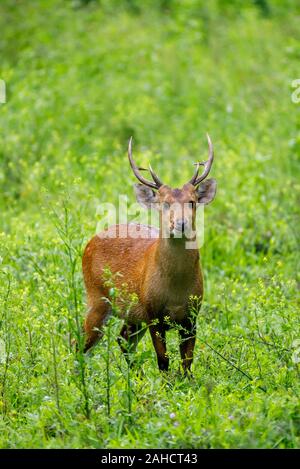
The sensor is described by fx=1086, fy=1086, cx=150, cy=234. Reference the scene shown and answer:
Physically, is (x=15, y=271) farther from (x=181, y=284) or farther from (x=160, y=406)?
(x=160, y=406)

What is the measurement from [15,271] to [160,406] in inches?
104

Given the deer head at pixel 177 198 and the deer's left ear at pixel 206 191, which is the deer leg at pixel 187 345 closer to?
the deer head at pixel 177 198

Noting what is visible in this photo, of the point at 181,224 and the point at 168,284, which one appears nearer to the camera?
the point at 181,224

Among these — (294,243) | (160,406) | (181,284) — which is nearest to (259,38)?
(294,243)

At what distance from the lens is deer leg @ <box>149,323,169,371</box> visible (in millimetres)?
6578

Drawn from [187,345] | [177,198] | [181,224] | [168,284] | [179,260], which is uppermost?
[177,198]

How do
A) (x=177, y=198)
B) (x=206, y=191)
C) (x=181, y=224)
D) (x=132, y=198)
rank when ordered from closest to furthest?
(x=181, y=224)
(x=177, y=198)
(x=206, y=191)
(x=132, y=198)

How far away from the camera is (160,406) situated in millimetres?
5902

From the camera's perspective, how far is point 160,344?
6586 millimetres

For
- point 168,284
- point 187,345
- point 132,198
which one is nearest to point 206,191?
point 168,284

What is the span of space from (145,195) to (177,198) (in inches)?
17.5

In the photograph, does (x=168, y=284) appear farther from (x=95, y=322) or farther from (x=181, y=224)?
(x=95, y=322)

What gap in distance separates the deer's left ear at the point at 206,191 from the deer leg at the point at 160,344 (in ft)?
2.79

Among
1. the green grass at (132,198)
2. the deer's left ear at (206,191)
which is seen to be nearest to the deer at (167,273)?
the deer's left ear at (206,191)
